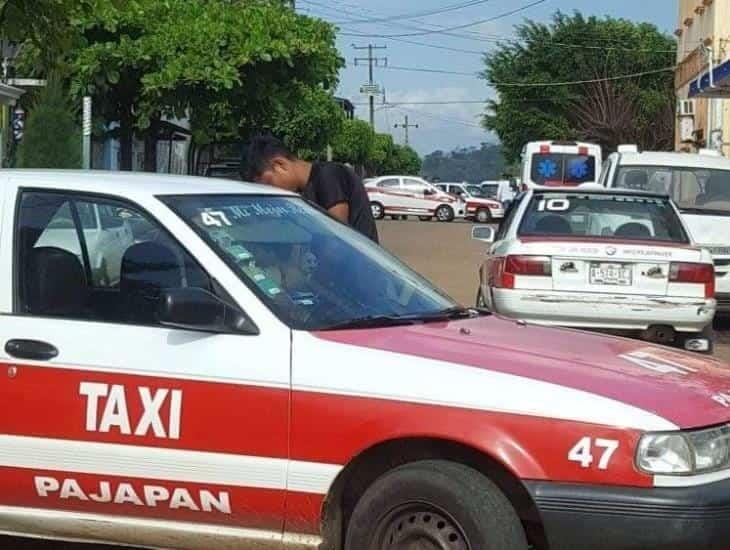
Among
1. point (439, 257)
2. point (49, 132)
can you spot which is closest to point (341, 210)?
point (49, 132)

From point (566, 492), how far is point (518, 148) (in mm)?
55219

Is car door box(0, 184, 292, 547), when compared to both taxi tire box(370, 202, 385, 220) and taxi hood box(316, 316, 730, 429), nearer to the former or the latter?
taxi hood box(316, 316, 730, 429)

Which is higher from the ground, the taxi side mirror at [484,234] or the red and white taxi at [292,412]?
the taxi side mirror at [484,234]

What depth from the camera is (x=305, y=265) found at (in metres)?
4.62

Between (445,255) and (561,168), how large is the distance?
688 centimetres

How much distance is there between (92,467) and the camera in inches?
165

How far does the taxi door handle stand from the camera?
14.1 feet

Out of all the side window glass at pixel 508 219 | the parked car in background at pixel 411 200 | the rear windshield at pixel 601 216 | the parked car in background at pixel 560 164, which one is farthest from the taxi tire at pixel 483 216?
the rear windshield at pixel 601 216

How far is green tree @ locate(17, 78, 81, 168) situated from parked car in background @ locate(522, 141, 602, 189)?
12.3 metres

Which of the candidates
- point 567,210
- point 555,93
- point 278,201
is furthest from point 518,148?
point 278,201

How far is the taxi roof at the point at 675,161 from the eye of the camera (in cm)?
1279

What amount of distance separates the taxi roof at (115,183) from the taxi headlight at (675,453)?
202 cm

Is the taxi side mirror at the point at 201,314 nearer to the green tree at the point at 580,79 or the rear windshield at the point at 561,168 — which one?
the rear windshield at the point at 561,168

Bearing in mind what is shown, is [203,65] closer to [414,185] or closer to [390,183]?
[390,183]
